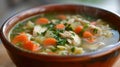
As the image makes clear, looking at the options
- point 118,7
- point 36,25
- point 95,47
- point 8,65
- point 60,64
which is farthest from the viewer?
point 118,7

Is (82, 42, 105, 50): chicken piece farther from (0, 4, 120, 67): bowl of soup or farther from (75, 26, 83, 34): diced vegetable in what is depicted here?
(75, 26, 83, 34): diced vegetable

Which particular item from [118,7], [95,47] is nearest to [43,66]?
[95,47]

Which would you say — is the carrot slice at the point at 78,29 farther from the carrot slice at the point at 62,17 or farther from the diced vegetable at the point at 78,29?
the carrot slice at the point at 62,17

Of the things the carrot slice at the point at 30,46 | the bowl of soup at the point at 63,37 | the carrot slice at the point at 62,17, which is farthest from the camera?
the carrot slice at the point at 62,17

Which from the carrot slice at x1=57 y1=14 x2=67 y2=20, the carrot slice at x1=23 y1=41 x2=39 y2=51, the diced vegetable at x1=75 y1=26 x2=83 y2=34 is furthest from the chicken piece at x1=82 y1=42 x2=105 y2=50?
the carrot slice at x1=57 y1=14 x2=67 y2=20

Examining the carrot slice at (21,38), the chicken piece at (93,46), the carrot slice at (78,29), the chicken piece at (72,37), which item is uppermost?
the carrot slice at (21,38)

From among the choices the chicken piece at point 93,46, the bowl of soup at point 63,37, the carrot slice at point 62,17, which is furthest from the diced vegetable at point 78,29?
the carrot slice at point 62,17

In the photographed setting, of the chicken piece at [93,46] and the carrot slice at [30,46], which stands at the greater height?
the carrot slice at [30,46]

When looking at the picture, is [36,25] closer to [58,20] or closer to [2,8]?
[58,20]
